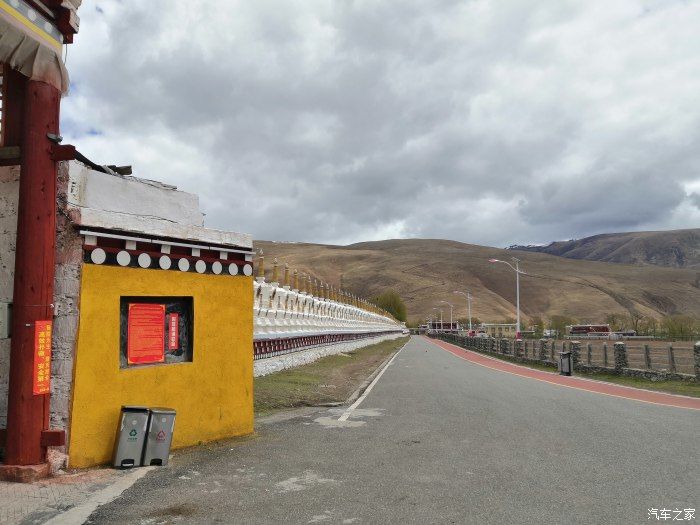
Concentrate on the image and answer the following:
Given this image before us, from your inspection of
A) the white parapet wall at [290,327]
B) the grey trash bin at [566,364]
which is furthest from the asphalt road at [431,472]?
the grey trash bin at [566,364]

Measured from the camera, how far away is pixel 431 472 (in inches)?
233

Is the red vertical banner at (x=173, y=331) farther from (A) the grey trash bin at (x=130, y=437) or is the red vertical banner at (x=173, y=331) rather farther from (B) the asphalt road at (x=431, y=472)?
(B) the asphalt road at (x=431, y=472)

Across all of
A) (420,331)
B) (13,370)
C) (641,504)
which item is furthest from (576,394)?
Answer: (420,331)

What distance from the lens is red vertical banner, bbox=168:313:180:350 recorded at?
7143 mm

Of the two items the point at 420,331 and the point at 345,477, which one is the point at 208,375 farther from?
the point at 420,331

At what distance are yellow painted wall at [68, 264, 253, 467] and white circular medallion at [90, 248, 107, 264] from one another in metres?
0.07

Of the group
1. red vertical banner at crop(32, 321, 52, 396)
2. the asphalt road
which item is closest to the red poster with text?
red vertical banner at crop(32, 321, 52, 396)

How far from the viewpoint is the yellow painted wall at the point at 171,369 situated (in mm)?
6042

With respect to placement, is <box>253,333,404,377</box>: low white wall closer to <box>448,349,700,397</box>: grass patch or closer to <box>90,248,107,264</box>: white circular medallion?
<box>90,248,107,264</box>: white circular medallion

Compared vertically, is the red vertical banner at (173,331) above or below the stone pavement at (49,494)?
above

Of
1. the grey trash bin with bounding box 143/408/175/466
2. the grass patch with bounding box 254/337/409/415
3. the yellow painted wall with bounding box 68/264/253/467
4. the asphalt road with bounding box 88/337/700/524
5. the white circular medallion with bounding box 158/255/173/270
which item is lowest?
the grass patch with bounding box 254/337/409/415

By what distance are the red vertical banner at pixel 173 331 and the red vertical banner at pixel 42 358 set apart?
63.2 inches

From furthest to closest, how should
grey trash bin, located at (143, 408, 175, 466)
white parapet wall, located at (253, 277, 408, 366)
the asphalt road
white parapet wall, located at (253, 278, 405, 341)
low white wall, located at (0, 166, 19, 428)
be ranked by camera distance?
1. white parapet wall, located at (253, 278, 405, 341)
2. white parapet wall, located at (253, 277, 408, 366)
3. grey trash bin, located at (143, 408, 175, 466)
4. low white wall, located at (0, 166, 19, 428)
5. the asphalt road

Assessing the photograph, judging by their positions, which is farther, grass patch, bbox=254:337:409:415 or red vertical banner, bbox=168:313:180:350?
grass patch, bbox=254:337:409:415
